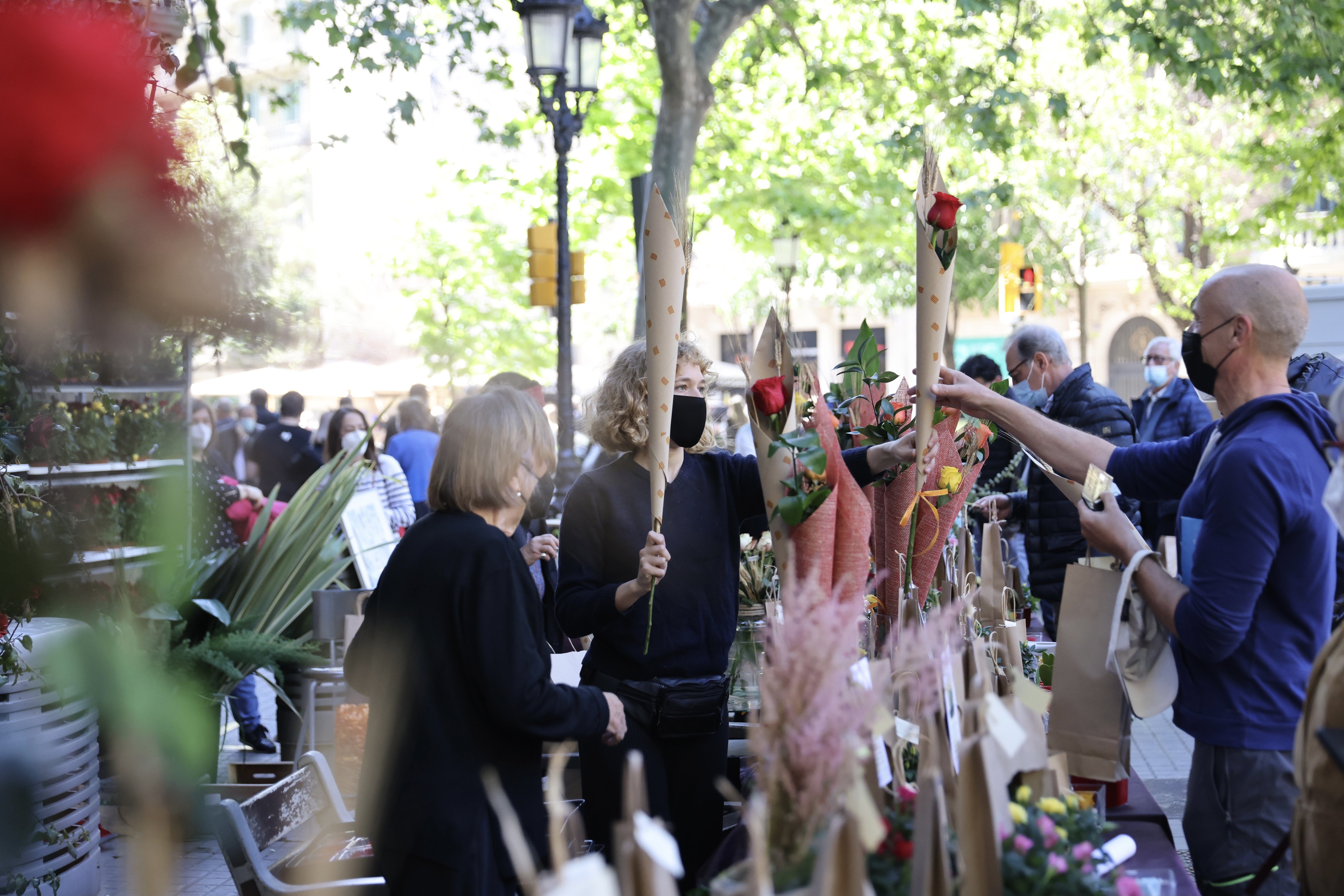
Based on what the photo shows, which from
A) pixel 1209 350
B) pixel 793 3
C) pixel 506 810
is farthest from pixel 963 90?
pixel 506 810

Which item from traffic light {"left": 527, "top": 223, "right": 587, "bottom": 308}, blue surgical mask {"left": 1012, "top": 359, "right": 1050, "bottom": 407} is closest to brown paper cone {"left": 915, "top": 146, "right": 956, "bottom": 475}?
blue surgical mask {"left": 1012, "top": 359, "right": 1050, "bottom": 407}

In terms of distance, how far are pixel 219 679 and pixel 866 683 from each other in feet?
6.45

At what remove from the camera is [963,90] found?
10211mm

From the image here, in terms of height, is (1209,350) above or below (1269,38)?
below

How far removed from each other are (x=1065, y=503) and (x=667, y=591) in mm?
3405

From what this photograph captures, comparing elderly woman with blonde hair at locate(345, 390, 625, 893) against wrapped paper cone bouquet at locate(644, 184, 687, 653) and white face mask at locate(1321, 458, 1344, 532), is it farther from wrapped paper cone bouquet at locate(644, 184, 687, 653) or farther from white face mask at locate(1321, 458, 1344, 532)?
white face mask at locate(1321, 458, 1344, 532)

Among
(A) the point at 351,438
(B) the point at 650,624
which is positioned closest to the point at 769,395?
(B) the point at 650,624

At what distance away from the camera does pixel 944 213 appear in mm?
2371

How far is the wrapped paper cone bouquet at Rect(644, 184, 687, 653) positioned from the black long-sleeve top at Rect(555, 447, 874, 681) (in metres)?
0.38

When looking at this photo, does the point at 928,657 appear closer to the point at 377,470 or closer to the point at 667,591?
the point at 667,591

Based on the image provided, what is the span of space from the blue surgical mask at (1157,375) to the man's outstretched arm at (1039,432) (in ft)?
19.5

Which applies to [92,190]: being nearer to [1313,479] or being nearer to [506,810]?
[506,810]

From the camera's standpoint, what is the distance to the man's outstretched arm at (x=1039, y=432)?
8.63 feet

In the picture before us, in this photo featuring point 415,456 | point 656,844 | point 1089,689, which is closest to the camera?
point 656,844
